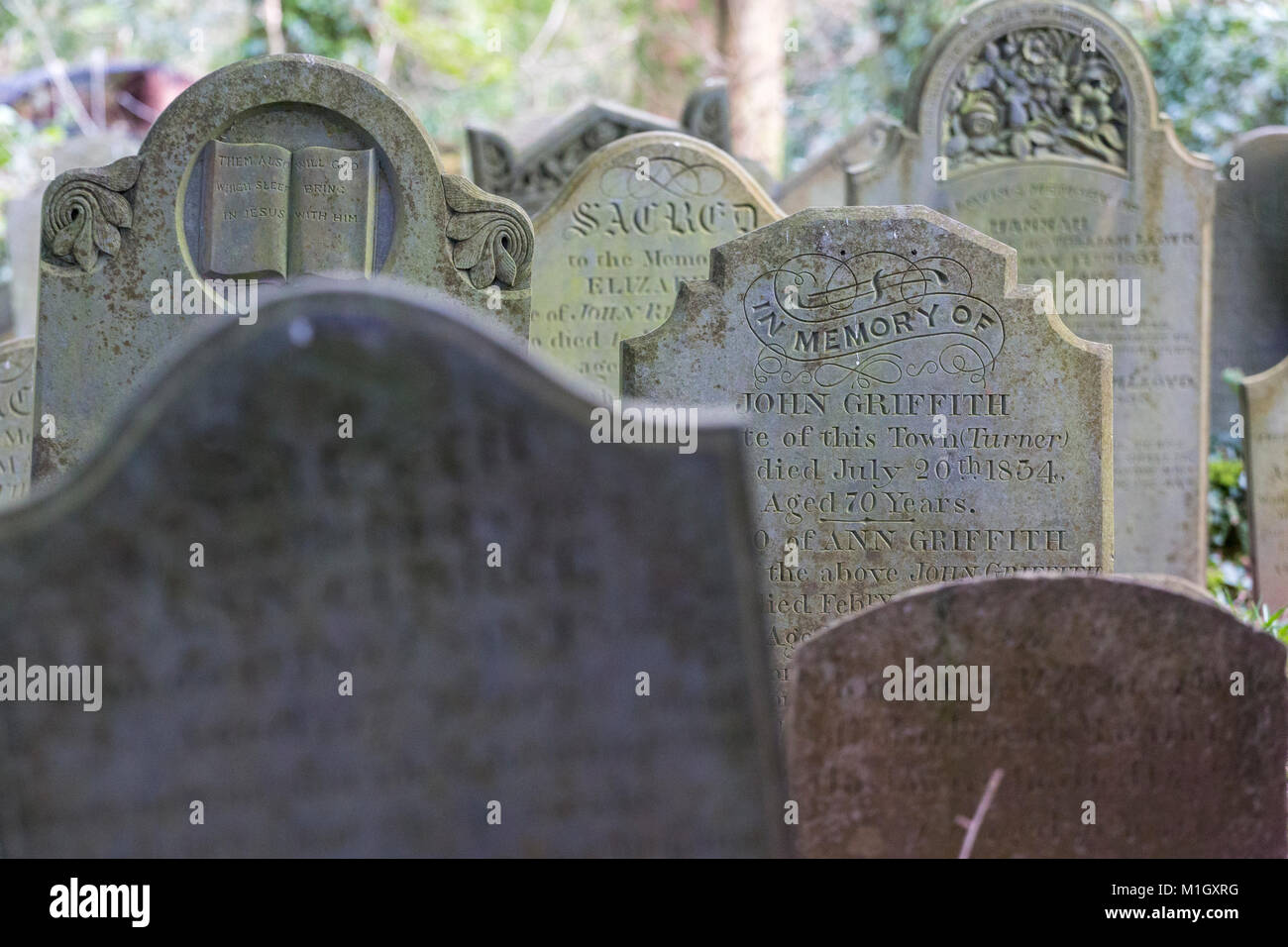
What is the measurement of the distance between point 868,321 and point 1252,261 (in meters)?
4.68

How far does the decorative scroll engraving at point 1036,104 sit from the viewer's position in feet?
21.4

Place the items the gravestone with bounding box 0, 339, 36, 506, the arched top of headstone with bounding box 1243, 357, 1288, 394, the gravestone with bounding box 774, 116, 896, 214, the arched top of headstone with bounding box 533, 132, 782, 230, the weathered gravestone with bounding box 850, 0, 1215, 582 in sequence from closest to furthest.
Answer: the gravestone with bounding box 0, 339, 36, 506 → the arched top of headstone with bounding box 1243, 357, 1288, 394 → the arched top of headstone with bounding box 533, 132, 782, 230 → the weathered gravestone with bounding box 850, 0, 1215, 582 → the gravestone with bounding box 774, 116, 896, 214

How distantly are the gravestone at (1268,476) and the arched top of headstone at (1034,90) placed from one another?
4.17 ft

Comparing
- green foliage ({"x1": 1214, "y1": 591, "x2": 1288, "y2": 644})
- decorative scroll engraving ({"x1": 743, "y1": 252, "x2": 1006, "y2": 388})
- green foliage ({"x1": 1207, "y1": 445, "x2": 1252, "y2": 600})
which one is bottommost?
green foliage ({"x1": 1214, "y1": 591, "x2": 1288, "y2": 644})

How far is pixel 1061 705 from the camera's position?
9.70ft

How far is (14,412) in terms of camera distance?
578 centimetres

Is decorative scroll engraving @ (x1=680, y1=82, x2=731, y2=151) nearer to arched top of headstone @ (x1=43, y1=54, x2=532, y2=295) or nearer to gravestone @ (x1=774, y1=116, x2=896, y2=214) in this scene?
gravestone @ (x1=774, y1=116, x2=896, y2=214)

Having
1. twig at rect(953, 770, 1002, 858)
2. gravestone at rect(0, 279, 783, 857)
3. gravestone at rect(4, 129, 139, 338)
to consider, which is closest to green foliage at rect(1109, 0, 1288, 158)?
gravestone at rect(4, 129, 139, 338)

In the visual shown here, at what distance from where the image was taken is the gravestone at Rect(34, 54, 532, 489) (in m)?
4.68

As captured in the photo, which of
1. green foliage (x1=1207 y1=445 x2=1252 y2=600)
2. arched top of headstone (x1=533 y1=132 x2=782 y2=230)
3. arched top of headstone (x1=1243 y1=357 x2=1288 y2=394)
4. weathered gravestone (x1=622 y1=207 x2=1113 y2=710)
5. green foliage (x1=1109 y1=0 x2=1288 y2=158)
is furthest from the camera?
green foliage (x1=1109 y1=0 x2=1288 y2=158)

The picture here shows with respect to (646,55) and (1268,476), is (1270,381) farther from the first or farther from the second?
(646,55)

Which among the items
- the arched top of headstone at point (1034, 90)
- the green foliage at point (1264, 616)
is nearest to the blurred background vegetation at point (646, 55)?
the green foliage at point (1264, 616)

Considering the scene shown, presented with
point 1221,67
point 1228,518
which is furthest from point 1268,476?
point 1221,67

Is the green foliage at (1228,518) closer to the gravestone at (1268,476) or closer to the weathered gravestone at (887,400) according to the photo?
the gravestone at (1268,476)
